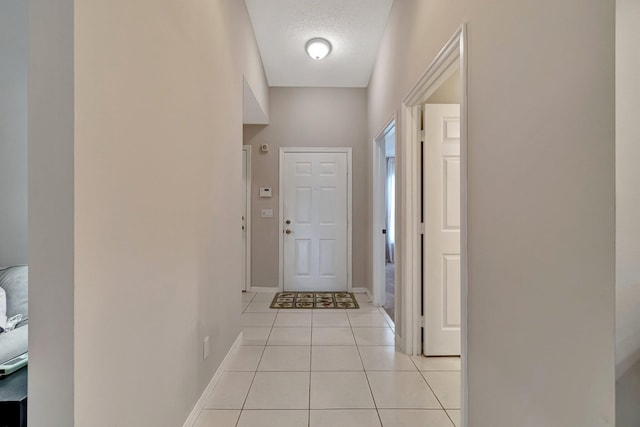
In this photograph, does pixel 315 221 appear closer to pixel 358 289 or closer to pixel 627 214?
pixel 358 289

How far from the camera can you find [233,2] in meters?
2.32

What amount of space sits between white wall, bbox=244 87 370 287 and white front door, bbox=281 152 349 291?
0.52 ft

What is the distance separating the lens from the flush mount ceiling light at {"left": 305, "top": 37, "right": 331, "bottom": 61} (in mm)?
3172

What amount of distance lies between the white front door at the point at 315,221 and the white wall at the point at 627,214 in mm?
3627

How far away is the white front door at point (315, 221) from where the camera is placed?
14.1 ft

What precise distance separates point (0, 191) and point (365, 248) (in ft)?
12.0

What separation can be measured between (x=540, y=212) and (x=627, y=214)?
0.24 meters

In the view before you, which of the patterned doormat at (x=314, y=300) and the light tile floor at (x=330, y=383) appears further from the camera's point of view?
the patterned doormat at (x=314, y=300)

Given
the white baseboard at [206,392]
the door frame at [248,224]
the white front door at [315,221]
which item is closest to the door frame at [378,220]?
the white front door at [315,221]

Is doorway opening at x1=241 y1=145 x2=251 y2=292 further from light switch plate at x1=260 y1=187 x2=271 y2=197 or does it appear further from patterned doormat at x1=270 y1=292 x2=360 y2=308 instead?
patterned doormat at x1=270 y1=292 x2=360 y2=308

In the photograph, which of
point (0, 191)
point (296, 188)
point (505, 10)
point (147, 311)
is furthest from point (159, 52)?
point (296, 188)

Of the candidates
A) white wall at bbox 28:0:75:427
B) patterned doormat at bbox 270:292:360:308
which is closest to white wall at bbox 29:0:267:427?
white wall at bbox 28:0:75:427

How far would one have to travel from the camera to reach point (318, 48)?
323 centimetres

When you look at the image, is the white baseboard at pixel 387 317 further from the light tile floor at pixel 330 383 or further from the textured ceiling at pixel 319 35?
the textured ceiling at pixel 319 35
